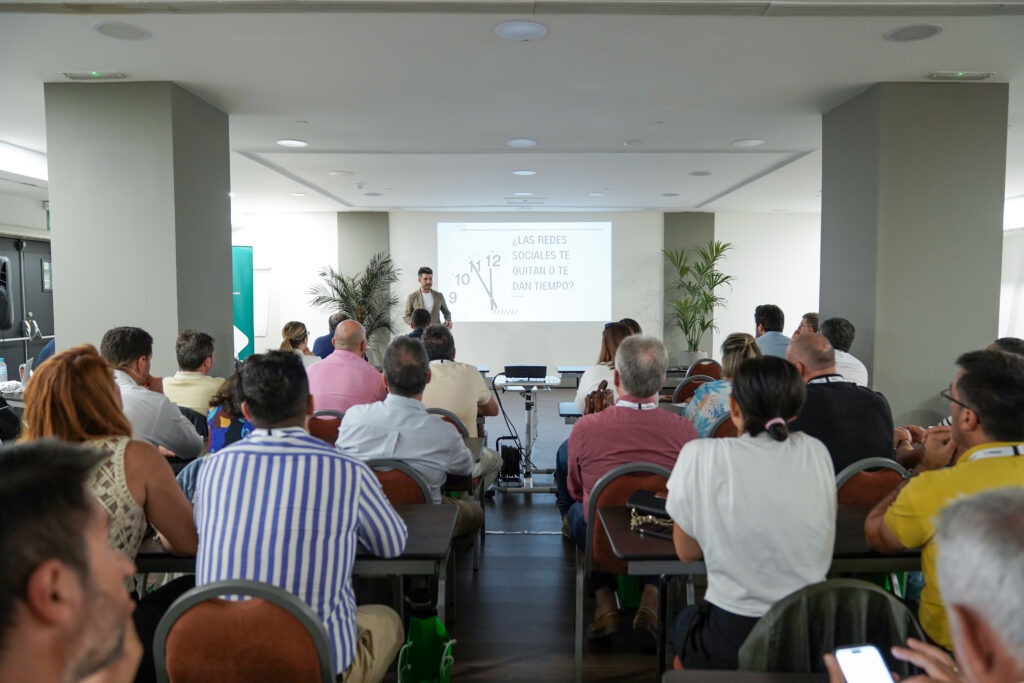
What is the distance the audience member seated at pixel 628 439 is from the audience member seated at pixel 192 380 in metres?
2.11

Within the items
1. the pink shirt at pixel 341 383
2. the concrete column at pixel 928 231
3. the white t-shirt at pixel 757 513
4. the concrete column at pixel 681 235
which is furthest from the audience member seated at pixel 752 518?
the concrete column at pixel 681 235

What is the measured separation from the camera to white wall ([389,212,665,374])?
1175 cm

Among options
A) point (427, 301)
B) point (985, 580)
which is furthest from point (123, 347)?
point (427, 301)

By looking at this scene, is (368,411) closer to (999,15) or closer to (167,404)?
(167,404)

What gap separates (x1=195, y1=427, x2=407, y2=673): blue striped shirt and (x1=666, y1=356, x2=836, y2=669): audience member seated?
32.9 inches

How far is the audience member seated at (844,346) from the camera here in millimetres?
4109

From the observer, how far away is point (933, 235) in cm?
474

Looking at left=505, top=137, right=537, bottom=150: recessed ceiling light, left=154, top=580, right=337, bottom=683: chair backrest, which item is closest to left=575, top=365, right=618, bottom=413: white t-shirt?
left=154, top=580, right=337, bottom=683: chair backrest

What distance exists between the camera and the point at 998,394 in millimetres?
1748

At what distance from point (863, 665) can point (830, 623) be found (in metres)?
0.14

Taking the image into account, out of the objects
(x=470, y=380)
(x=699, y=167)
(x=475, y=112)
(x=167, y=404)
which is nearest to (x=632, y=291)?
(x=699, y=167)

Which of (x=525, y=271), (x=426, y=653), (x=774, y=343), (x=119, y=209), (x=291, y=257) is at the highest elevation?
(x=291, y=257)

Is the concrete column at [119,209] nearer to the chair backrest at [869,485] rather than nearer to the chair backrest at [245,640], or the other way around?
the chair backrest at [245,640]

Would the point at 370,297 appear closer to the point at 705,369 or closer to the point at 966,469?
the point at 705,369
